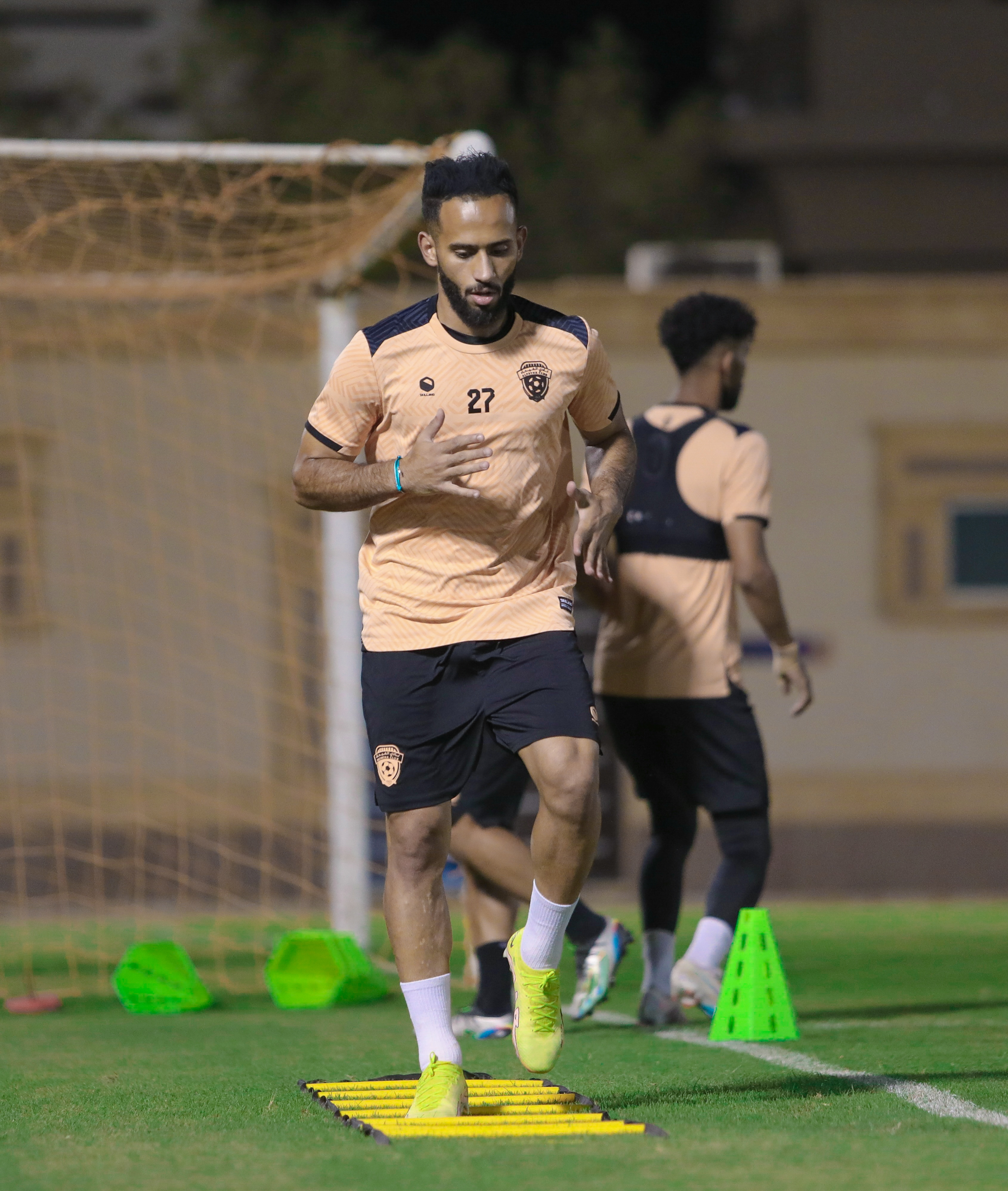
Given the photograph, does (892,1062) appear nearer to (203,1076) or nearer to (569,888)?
(569,888)

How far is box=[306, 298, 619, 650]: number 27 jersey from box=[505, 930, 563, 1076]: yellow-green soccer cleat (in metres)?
0.72

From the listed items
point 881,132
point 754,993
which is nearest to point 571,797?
point 754,993

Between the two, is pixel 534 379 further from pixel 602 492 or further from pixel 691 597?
pixel 691 597

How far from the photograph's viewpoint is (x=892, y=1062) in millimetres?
4980

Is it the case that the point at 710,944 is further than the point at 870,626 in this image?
No

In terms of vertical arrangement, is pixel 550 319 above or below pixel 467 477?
above

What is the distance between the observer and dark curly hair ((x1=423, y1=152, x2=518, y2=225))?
13.6ft

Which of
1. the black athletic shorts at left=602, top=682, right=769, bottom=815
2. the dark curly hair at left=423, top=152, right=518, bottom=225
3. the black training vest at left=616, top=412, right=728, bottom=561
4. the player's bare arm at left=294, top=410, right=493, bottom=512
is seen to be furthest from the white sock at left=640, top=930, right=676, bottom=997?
the dark curly hair at left=423, top=152, right=518, bottom=225

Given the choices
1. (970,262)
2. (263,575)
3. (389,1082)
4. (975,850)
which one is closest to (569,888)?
(389,1082)

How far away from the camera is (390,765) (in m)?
4.20

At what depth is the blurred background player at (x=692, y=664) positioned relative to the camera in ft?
19.4

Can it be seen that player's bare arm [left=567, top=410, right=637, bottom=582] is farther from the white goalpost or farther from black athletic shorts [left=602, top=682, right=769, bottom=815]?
the white goalpost

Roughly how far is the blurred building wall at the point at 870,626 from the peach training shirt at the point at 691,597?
994 cm

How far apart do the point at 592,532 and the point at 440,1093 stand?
1215 millimetres
